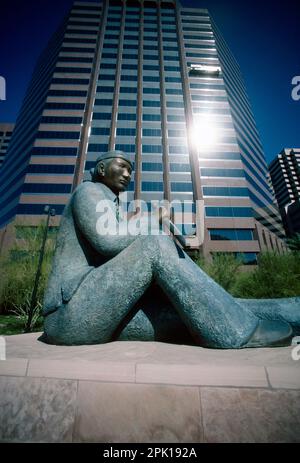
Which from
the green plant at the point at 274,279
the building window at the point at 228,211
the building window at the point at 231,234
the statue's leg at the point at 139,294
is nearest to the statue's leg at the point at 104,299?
the statue's leg at the point at 139,294

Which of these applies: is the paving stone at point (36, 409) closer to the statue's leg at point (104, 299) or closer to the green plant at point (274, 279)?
the statue's leg at point (104, 299)

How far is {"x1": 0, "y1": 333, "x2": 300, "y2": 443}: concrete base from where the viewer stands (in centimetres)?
85

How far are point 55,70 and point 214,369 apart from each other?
51915 mm

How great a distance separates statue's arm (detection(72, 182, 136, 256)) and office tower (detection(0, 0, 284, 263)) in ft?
93.6

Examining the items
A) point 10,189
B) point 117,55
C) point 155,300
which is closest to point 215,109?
point 117,55

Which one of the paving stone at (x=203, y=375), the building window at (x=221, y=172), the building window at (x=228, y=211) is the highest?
the building window at (x=221, y=172)

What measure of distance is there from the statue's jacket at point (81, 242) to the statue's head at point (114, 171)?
27 centimetres

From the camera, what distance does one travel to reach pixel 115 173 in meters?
2.28

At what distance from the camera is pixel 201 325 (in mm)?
1500

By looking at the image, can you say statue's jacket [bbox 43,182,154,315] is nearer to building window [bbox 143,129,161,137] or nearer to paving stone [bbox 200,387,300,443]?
paving stone [bbox 200,387,300,443]

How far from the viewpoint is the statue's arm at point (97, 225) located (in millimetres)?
1745

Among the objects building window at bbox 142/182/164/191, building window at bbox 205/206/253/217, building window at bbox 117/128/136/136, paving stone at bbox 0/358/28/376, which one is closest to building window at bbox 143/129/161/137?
building window at bbox 117/128/136/136

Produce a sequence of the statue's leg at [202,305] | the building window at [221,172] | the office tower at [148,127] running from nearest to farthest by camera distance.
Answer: the statue's leg at [202,305] < the office tower at [148,127] < the building window at [221,172]

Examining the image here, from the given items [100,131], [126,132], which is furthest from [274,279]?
[100,131]
